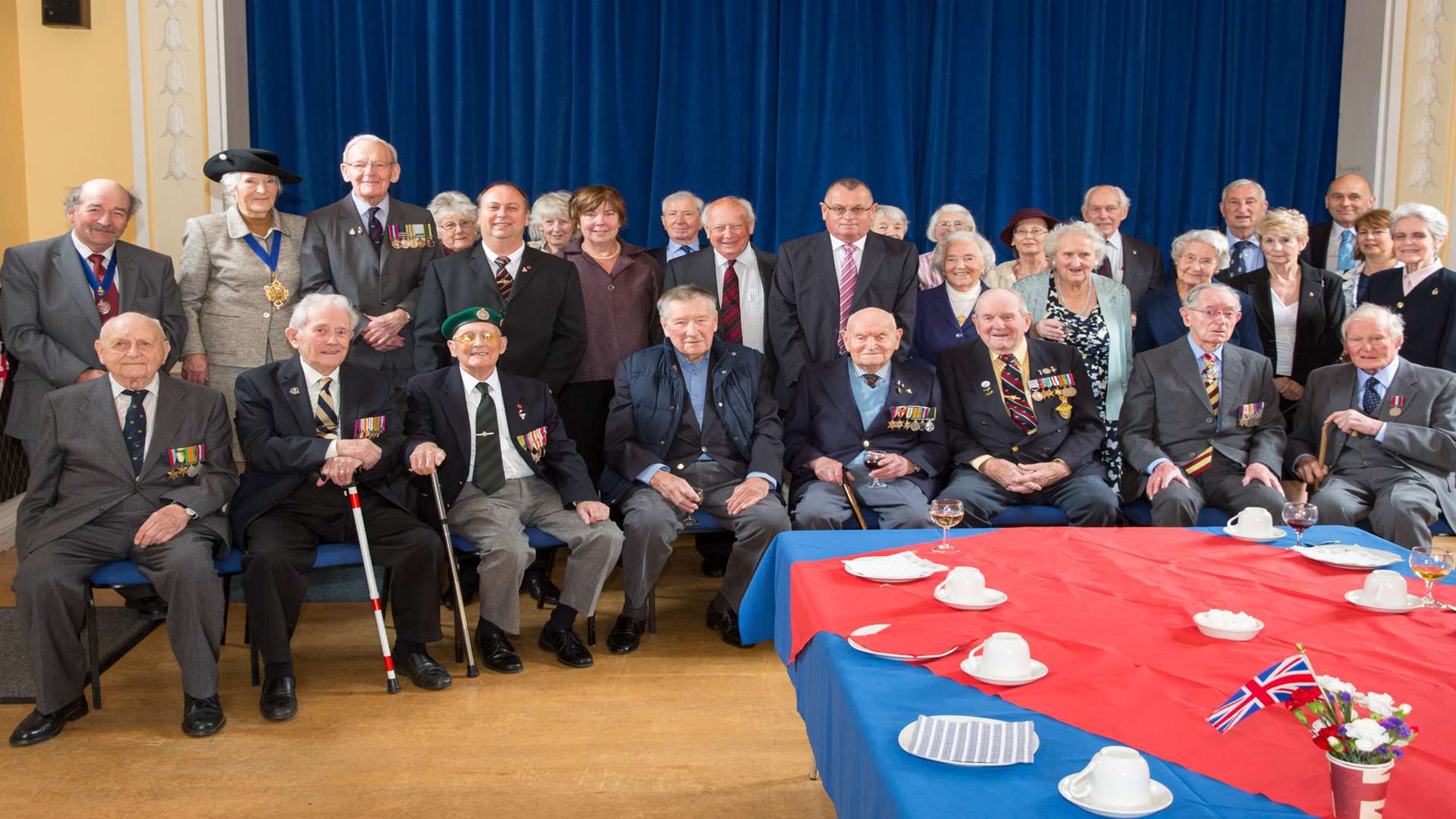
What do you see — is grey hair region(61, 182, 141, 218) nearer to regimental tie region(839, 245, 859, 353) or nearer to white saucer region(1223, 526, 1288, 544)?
regimental tie region(839, 245, 859, 353)

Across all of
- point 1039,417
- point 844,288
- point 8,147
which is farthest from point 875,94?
point 8,147

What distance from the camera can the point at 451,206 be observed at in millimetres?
4867

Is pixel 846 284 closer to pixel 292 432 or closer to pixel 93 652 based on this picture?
pixel 292 432

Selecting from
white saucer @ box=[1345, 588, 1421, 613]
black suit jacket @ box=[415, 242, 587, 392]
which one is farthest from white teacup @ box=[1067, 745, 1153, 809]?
black suit jacket @ box=[415, 242, 587, 392]

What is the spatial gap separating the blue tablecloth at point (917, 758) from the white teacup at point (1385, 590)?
89 centimetres

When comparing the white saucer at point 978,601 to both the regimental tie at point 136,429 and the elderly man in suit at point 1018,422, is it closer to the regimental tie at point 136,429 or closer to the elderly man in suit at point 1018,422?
the elderly man in suit at point 1018,422

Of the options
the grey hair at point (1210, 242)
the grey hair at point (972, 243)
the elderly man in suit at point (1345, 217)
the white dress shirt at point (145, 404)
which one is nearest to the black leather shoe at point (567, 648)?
the white dress shirt at point (145, 404)

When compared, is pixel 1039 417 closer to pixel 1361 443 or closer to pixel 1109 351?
pixel 1109 351

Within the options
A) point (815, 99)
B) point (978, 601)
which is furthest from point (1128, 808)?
point (815, 99)

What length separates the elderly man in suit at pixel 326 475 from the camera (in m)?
3.55

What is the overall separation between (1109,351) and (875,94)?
2447 mm

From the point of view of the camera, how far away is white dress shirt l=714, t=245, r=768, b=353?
474cm

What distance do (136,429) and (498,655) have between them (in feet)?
4.16

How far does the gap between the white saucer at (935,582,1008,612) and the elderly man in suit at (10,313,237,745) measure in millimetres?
2094
